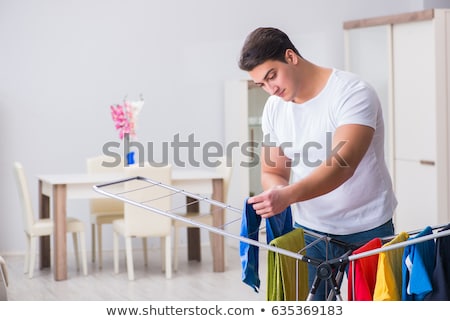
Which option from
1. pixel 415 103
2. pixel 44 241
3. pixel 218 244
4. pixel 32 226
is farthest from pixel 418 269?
pixel 44 241

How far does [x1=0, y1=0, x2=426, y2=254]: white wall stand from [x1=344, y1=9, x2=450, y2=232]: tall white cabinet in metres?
0.77

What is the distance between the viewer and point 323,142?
2.09m

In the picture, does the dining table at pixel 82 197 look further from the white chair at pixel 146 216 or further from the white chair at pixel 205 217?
the white chair at pixel 146 216

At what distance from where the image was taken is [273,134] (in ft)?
7.39

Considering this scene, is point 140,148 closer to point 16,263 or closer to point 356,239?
point 16,263

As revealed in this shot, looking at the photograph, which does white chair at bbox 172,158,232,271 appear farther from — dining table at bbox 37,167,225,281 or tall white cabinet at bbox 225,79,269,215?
tall white cabinet at bbox 225,79,269,215

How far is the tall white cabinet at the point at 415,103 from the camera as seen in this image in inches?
197

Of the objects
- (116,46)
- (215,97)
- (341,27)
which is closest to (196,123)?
(215,97)

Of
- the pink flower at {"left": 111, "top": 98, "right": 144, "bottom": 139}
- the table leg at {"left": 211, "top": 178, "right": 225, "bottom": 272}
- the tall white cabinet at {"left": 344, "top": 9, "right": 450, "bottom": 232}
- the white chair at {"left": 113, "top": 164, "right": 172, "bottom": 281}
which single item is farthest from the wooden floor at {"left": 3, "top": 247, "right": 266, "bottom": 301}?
the tall white cabinet at {"left": 344, "top": 9, "right": 450, "bottom": 232}

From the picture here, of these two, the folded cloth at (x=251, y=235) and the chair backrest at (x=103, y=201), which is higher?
the folded cloth at (x=251, y=235)

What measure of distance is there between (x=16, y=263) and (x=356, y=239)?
376 cm

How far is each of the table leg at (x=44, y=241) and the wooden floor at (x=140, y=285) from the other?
0.07 metres

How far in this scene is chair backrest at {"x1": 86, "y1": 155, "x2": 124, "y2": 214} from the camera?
17.6ft

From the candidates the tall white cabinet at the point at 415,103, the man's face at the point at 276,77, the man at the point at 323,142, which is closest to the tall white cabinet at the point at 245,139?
the tall white cabinet at the point at 415,103
